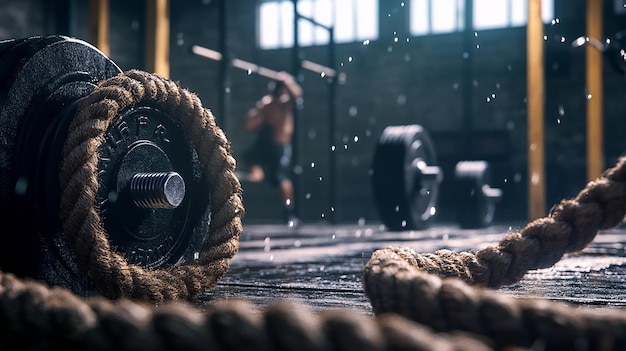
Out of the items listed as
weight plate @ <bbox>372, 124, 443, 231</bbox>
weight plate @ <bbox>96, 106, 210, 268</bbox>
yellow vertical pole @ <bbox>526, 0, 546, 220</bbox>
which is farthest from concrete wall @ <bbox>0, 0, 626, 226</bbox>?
weight plate @ <bbox>96, 106, 210, 268</bbox>

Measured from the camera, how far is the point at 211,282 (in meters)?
1.10

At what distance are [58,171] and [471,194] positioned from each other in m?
3.30

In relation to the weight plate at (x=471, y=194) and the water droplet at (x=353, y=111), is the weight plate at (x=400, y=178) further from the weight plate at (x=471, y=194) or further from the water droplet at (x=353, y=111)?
the water droplet at (x=353, y=111)

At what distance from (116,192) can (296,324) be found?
61 cm

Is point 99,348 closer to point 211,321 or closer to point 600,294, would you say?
point 211,321

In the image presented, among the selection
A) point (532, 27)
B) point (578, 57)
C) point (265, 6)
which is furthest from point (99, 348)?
point (265, 6)

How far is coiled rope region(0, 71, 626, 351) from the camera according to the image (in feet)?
1.47

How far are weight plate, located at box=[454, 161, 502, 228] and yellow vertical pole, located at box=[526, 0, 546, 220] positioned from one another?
66 cm

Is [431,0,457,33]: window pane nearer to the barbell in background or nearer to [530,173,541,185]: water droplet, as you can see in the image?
[530,173,541,185]: water droplet

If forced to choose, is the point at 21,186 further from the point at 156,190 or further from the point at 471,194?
the point at 471,194

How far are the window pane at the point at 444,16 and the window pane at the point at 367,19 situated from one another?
59 cm

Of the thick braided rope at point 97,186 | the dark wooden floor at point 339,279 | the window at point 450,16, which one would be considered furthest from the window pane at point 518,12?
the thick braided rope at point 97,186

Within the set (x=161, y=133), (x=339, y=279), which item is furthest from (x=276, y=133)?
(x=161, y=133)

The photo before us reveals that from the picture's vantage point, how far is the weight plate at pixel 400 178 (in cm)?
352
